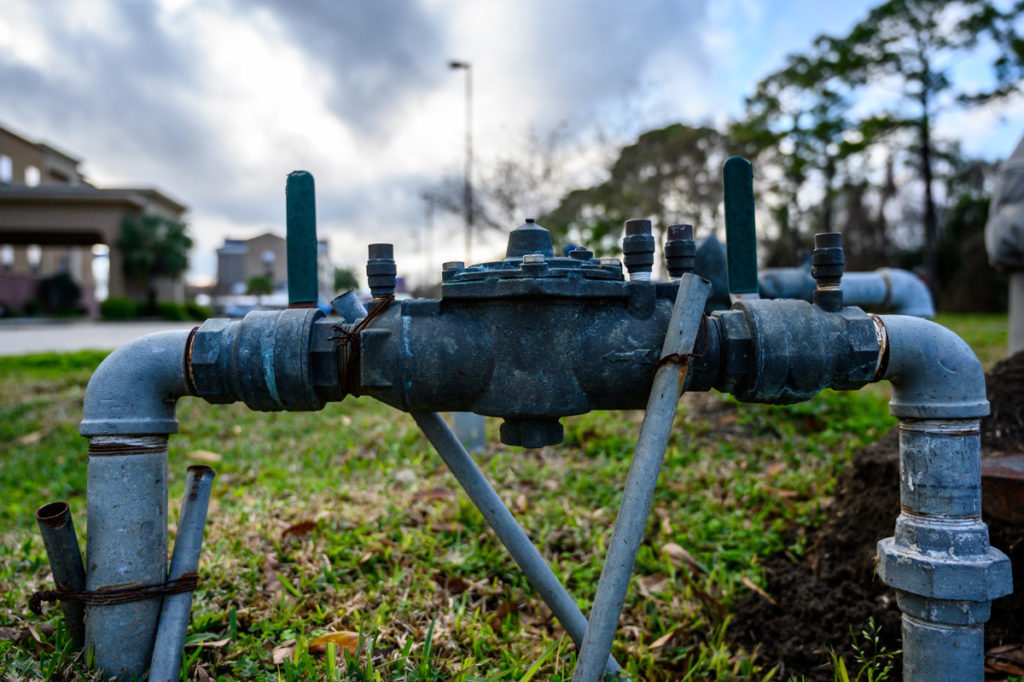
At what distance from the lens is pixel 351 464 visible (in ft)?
13.0

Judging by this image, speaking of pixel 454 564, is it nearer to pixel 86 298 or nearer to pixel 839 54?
pixel 839 54

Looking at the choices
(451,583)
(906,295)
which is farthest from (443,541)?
(906,295)

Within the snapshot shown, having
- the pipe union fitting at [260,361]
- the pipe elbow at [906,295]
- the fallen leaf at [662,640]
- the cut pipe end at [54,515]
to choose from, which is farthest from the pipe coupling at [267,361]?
the pipe elbow at [906,295]

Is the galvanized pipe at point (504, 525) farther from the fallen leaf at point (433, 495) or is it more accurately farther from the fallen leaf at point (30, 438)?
the fallen leaf at point (30, 438)

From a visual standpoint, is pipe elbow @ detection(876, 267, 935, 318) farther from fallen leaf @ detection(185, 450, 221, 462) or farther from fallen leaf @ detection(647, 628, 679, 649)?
fallen leaf @ detection(185, 450, 221, 462)

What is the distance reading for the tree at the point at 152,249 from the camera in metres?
31.9

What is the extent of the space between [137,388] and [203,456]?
284 cm

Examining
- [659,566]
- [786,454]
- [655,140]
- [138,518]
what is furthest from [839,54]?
[138,518]

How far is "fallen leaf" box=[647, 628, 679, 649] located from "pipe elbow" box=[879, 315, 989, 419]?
112 centimetres

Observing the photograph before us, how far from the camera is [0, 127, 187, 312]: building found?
2831 centimetres

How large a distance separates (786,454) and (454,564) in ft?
6.85

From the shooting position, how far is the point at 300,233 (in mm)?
1775

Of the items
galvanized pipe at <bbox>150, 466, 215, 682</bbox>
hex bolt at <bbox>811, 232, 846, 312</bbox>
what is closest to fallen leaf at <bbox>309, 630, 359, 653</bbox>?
galvanized pipe at <bbox>150, 466, 215, 682</bbox>

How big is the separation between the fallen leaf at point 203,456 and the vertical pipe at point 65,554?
8.21ft
